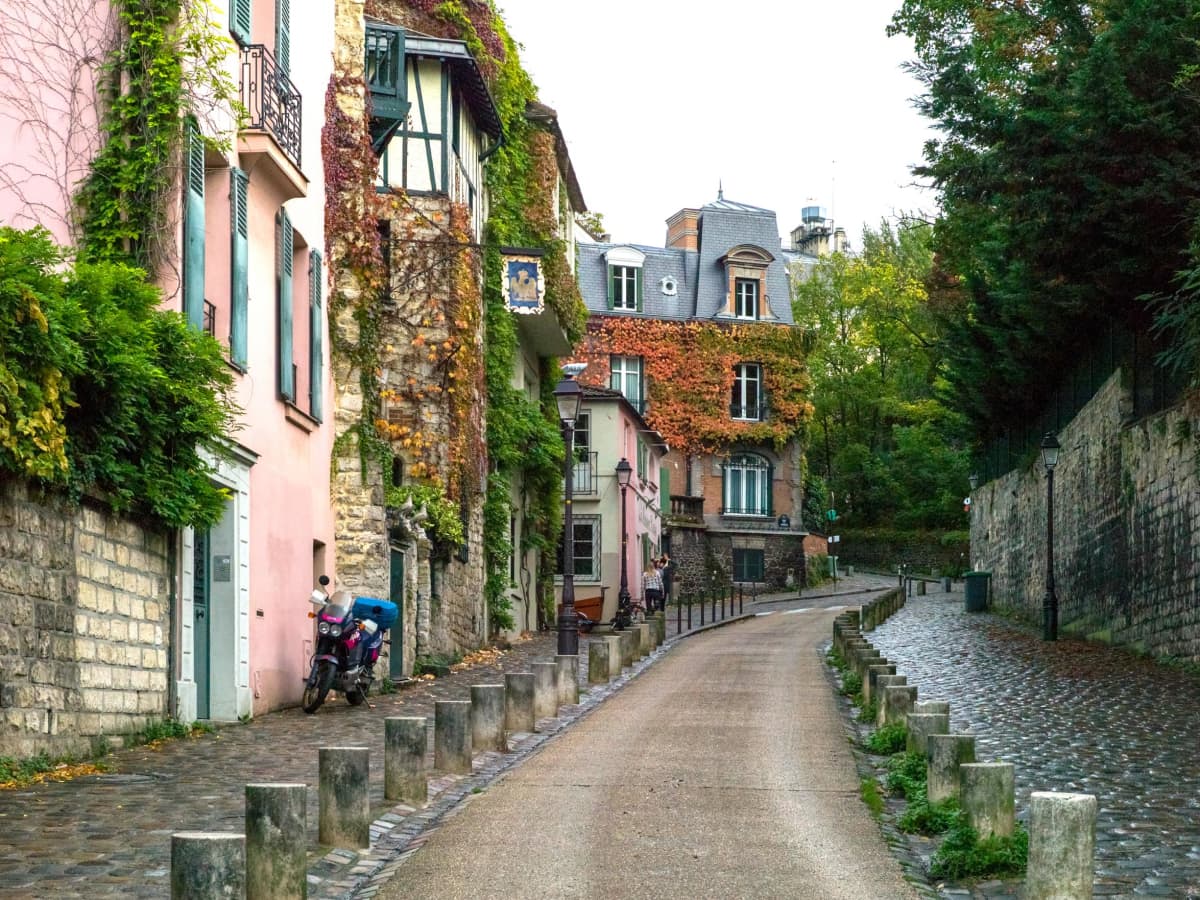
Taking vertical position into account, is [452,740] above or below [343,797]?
below

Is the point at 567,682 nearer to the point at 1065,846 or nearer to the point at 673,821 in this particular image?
the point at 673,821

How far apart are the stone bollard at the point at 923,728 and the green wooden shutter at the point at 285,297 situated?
861 centimetres

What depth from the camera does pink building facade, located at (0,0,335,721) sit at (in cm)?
1460

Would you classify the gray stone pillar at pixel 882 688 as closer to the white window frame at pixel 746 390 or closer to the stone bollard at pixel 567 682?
the stone bollard at pixel 567 682

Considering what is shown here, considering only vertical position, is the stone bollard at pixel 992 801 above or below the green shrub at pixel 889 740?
above

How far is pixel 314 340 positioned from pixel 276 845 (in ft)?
43.9

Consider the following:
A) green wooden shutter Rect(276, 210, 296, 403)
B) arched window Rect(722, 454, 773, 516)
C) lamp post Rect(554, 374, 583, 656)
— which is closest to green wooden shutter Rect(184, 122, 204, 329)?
green wooden shutter Rect(276, 210, 296, 403)

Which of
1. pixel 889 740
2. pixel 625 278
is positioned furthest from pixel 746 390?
pixel 889 740

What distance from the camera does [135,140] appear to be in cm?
1531

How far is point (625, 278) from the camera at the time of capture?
5997 cm

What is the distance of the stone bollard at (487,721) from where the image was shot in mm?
14297

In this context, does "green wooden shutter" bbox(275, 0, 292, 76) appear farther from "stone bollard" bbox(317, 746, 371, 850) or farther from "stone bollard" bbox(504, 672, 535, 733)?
"stone bollard" bbox(317, 746, 371, 850)

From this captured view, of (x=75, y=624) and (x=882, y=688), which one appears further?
(x=882, y=688)

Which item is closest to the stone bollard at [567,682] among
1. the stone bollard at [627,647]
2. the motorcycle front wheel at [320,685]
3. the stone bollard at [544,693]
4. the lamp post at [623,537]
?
the stone bollard at [544,693]
